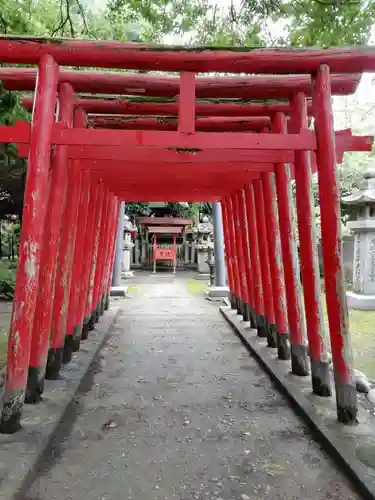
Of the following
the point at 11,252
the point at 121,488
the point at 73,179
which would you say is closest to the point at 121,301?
the point at 73,179

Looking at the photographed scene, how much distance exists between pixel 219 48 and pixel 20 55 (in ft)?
5.46

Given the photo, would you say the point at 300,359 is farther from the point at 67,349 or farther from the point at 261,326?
the point at 67,349

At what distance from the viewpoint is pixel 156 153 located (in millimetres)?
3906

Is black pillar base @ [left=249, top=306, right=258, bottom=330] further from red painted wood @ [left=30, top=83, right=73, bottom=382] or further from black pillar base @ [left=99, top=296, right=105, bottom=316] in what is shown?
red painted wood @ [left=30, top=83, right=73, bottom=382]

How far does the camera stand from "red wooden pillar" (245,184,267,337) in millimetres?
6637

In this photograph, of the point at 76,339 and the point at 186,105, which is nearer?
the point at 186,105

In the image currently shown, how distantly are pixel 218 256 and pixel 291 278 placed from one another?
22.8 ft

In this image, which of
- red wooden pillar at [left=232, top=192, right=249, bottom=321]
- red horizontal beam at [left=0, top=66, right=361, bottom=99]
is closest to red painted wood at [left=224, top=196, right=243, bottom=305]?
red wooden pillar at [left=232, top=192, right=249, bottom=321]

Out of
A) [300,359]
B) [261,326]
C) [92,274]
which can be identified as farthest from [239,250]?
[300,359]

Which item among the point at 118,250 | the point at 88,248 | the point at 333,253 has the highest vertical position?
the point at 118,250

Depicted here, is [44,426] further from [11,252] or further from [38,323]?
[11,252]

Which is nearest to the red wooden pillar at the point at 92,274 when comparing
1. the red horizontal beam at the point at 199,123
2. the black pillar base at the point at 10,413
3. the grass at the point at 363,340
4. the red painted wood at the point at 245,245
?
the red horizontal beam at the point at 199,123

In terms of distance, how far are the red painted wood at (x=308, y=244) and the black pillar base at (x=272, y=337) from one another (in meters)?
1.65

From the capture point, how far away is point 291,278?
4656 millimetres
